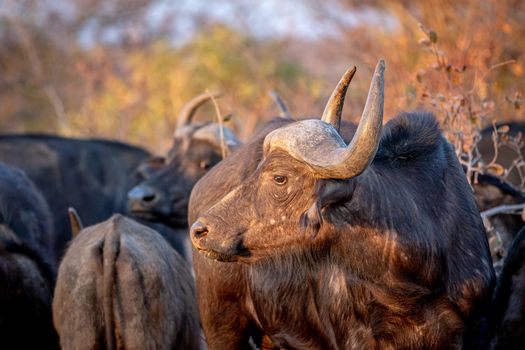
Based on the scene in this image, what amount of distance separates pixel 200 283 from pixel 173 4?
23175 mm

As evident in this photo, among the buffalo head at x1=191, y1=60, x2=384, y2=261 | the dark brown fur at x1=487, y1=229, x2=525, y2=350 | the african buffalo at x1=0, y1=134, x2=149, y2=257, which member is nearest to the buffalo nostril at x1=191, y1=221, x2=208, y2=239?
the buffalo head at x1=191, y1=60, x2=384, y2=261

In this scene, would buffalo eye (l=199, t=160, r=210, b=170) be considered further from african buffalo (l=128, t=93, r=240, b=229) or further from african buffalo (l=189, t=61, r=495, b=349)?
african buffalo (l=189, t=61, r=495, b=349)

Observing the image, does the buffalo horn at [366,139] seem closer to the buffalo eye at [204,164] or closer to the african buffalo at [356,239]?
the african buffalo at [356,239]

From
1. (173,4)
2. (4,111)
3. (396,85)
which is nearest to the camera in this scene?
(396,85)

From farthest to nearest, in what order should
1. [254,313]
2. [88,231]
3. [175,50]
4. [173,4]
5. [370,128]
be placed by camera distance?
[173,4]
[175,50]
[88,231]
[254,313]
[370,128]

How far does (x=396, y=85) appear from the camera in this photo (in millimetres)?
10078

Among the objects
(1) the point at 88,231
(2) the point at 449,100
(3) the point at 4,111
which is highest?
(2) the point at 449,100

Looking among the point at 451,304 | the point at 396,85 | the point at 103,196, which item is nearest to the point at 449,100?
the point at 451,304

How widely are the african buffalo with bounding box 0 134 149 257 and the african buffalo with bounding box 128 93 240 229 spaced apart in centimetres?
120

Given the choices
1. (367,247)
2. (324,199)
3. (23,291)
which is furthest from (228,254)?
(23,291)

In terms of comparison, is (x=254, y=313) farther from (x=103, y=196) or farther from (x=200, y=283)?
(x=103, y=196)

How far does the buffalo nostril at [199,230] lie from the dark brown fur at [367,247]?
0.01 metres

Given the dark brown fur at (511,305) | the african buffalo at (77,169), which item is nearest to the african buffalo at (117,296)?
the dark brown fur at (511,305)

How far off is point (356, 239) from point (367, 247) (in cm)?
7
